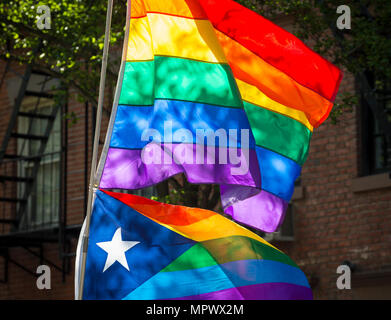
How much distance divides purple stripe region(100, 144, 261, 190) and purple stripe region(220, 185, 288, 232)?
13 cm

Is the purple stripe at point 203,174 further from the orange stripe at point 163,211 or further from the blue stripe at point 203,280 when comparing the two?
the blue stripe at point 203,280

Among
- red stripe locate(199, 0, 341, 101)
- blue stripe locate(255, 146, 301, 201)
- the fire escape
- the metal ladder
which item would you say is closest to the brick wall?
the fire escape

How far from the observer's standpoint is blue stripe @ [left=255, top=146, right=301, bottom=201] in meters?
6.61

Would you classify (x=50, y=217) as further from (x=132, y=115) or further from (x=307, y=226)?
(x=132, y=115)

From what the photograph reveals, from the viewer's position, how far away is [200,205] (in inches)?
405

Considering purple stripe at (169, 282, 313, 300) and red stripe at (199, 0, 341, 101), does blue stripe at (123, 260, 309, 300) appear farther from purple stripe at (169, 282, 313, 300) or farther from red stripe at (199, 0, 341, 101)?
red stripe at (199, 0, 341, 101)

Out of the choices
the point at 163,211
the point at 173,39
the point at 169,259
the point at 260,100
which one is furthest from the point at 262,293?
the point at 173,39

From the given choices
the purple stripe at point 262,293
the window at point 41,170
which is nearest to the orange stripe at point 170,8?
the purple stripe at point 262,293

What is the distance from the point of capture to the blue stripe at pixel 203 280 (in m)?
5.93

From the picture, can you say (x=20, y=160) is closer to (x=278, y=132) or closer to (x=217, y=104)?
(x=278, y=132)

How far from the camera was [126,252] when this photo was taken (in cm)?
595

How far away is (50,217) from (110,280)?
31.8 ft

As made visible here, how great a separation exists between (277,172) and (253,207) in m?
0.38

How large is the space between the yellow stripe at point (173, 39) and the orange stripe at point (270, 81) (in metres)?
0.27
